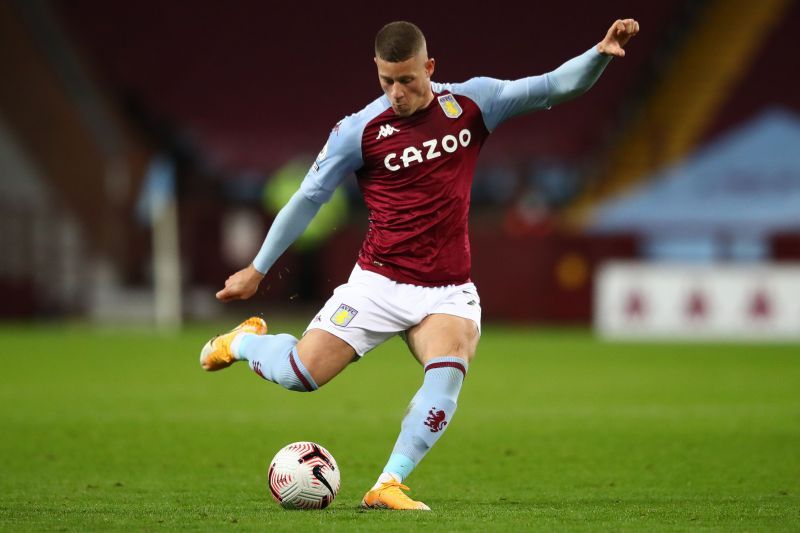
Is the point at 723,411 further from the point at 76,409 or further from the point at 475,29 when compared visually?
the point at 475,29

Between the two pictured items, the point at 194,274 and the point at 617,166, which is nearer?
the point at 617,166

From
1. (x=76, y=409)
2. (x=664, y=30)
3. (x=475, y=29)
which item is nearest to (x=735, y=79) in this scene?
(x=664, y=30)

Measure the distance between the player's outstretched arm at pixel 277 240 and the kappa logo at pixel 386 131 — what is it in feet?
1.48

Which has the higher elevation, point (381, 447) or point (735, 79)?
point (735, 79)

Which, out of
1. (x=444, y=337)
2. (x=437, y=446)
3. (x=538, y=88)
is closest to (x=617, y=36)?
(x=538, y=88)

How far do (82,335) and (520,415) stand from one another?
13.9 meters

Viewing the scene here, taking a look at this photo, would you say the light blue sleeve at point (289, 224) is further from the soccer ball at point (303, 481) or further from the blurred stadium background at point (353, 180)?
the blurred stadium background at point (353, 180)

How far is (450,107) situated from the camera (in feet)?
19.7

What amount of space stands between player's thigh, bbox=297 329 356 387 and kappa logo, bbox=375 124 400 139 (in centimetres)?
96

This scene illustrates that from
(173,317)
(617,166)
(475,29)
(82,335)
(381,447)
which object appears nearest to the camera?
(381,447)

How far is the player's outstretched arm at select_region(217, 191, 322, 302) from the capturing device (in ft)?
20.0

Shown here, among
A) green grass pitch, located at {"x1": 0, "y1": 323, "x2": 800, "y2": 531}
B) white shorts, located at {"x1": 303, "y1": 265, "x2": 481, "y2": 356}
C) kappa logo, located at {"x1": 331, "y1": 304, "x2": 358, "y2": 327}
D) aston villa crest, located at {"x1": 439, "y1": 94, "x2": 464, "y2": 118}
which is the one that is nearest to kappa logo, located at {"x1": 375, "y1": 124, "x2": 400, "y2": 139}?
aston villa crest, located at {"x1": 439, "y1": 94, "x2": 464, "y2": 118}

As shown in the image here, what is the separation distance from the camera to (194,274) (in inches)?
1451

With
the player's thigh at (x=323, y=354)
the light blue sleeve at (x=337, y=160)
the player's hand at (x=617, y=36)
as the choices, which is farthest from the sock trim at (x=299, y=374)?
the player's hand at (x=617, y=36)
